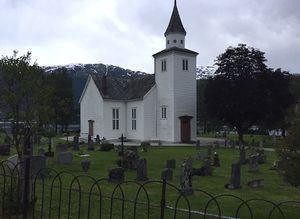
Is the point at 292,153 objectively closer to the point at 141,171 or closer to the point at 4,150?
the point at 141,171

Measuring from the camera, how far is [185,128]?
151 feet

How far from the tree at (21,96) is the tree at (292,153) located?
850cm

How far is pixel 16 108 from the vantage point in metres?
15.2

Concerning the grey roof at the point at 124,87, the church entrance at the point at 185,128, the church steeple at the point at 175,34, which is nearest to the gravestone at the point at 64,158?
the church entrance at the point at 185,128

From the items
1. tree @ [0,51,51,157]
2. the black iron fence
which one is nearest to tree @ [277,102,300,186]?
the black iron fence

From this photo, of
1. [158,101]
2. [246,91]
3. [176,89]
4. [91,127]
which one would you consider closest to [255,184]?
[246,91]

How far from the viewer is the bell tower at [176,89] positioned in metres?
45.6

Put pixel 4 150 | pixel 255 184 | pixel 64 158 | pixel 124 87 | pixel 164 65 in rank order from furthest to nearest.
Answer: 1. pixel 124 87
2. pixel 164 65
3. pixel 4 150
4. pixel 64 158
5. pixel 255 184

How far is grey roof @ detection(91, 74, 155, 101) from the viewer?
4881 cm

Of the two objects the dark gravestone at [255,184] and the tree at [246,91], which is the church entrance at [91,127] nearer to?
the tree at [246,91]

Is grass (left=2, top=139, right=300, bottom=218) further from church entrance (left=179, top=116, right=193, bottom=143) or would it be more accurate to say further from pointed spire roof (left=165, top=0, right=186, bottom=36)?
pointed spire roof (left=165, top=0, right=186, bottom=36)

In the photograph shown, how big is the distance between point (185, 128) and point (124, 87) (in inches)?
425

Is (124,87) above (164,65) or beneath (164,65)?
beneath

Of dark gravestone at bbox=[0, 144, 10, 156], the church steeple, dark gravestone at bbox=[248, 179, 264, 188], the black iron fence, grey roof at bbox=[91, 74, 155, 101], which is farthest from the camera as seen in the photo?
grey roof at bbox=[91, 74, 155, 101]
